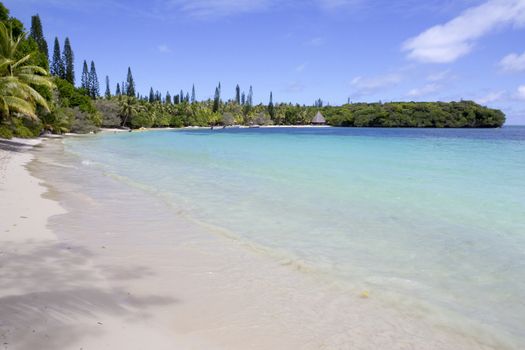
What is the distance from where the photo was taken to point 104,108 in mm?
75188

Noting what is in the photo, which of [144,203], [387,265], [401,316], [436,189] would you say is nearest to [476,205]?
[436,189]

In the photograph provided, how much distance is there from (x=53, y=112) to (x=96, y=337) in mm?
42065

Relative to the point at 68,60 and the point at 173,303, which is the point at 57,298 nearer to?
the point at 173,303

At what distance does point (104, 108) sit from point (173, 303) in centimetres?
7778

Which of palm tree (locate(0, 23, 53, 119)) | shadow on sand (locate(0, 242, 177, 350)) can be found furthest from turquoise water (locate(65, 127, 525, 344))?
palm tree (locate(0, 23, 53, 119))

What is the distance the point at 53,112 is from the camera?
131 feet

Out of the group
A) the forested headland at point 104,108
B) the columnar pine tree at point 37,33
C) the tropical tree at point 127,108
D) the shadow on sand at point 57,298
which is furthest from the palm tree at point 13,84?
the tropical tree at point 127,108

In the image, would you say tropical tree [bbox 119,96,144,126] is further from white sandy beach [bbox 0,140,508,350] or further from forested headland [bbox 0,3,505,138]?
white sandy beach [bbox 0,140,508,350]

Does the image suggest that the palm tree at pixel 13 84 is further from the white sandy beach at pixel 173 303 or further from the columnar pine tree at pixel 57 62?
the columnar pine tree at pixel 57 62

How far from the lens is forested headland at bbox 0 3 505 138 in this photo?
2106 cm

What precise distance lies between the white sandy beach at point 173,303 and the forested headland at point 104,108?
16330 millimetres

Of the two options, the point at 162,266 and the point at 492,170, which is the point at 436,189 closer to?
the point at 492,170

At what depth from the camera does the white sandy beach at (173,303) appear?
323 cm

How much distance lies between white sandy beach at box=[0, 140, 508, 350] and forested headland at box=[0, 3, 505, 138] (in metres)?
16.3
